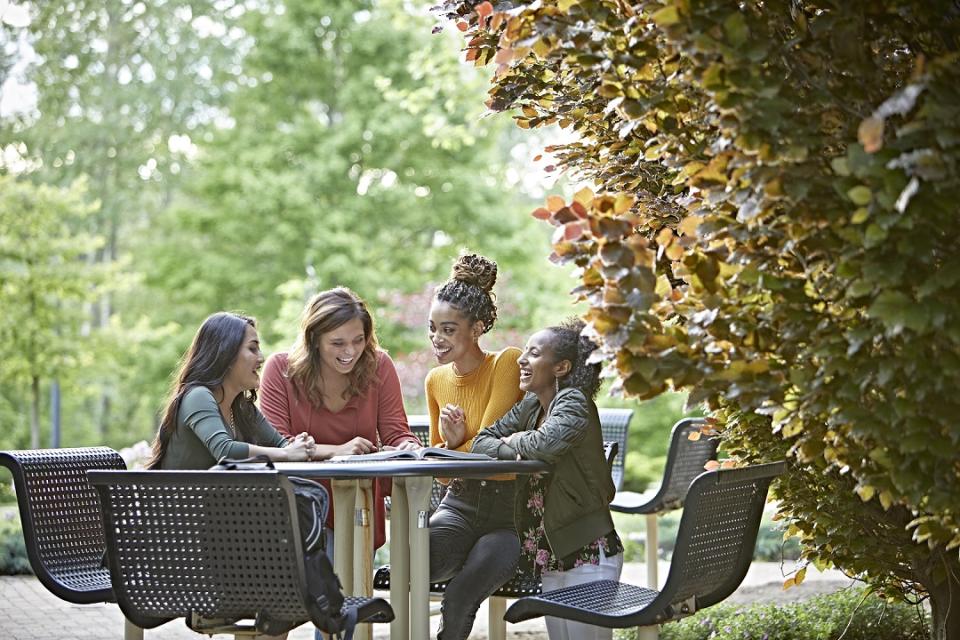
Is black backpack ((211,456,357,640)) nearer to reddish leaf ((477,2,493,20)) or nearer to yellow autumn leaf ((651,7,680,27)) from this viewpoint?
reddish leaf ((477,2,493,20))

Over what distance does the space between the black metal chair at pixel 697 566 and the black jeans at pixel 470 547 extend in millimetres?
494

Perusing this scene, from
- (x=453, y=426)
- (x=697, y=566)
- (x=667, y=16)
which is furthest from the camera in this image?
(x=453, y=426)

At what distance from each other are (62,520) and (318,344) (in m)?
1.18

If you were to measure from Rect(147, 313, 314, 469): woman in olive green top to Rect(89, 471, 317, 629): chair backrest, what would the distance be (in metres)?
0.83

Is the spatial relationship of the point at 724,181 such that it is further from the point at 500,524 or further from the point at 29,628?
the point at 29,628

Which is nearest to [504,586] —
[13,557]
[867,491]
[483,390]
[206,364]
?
[483,390]

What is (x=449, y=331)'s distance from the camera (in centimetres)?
459

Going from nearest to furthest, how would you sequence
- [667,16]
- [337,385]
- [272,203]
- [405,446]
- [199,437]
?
1. [667,16]
2. [199,437]
3. [405,446]
4. [337,385]
5. [272,203]

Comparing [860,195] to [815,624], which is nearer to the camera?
[860,195]

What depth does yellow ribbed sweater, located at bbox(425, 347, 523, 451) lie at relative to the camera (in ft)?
14.9

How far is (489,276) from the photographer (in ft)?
15.4

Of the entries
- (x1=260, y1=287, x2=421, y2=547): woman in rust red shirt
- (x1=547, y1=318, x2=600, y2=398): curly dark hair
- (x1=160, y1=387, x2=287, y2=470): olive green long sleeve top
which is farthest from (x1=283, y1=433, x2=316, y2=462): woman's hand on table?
(x1=547, y1=318, x2=600, y2=398): curly dark hair

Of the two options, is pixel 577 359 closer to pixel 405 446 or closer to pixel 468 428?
pixel 468 428

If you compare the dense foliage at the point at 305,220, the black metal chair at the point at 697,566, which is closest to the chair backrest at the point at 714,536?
the black metal chair at the point at 697,566
